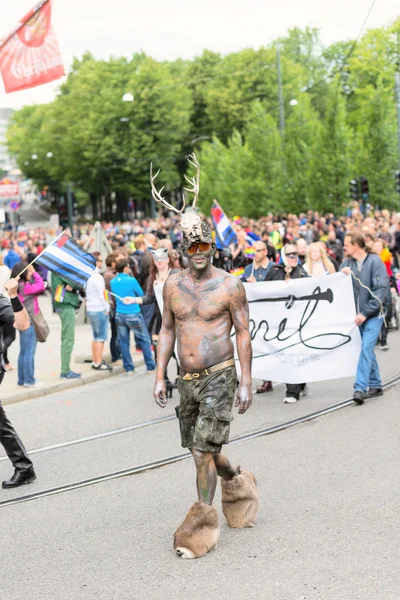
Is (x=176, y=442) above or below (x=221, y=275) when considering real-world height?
below

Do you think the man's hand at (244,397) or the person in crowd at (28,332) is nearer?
the man's hand at (244,397)

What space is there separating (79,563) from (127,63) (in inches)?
2681

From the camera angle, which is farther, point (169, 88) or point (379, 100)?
point (169, 88)

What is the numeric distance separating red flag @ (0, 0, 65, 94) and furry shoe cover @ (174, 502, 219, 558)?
8.14 meters

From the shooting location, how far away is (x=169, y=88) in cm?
6819

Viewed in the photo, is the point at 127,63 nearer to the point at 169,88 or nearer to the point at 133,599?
the point at 169,88

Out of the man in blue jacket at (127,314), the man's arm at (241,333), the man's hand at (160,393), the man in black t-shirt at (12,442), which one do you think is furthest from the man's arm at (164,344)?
the man in blue jacket at (127,314)

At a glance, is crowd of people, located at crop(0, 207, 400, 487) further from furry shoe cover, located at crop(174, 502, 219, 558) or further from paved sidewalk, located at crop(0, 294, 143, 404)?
furry shoe cover, located at crop(174, 502, 219, 558)

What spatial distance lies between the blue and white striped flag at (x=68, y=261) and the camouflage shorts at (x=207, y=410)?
484cm

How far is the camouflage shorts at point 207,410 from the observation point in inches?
236

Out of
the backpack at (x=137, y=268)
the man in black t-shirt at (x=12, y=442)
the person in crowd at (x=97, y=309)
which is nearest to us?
the man in black t-shirt at (x=12, y=442)

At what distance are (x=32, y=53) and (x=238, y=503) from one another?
8244 mm

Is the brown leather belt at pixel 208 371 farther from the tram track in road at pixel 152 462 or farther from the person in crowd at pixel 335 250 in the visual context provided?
the person in crowd at pixel 335 250

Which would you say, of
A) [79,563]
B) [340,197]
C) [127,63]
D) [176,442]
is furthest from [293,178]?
[79,563]
